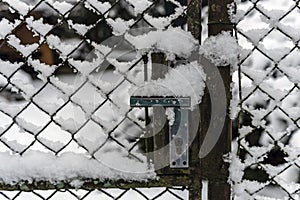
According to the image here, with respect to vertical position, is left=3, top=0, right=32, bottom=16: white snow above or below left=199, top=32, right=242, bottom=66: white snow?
above

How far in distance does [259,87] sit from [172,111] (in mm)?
294

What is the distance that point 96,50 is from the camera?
1358 mm

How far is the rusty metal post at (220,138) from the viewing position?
4.23 ft

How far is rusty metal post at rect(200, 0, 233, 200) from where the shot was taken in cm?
129

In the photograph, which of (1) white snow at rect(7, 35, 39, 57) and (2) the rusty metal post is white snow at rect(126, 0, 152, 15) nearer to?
(2) the rusty metal post

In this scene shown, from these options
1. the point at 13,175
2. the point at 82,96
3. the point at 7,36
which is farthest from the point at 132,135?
the point at 7,36

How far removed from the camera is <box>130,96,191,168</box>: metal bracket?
129 centimetres

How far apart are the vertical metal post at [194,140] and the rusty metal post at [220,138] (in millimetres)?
17

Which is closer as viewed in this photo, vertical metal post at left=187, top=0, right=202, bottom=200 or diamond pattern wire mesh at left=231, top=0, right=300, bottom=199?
vertical metal post at left=187, top=0, right=202, bottom=200

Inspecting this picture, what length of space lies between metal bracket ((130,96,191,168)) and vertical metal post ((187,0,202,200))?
0.7 inches

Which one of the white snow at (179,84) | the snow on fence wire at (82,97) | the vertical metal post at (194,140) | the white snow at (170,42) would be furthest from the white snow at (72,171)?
the white snow at (170,42)

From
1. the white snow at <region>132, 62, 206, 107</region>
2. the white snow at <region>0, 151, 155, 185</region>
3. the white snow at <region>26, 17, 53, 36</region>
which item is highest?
the white snow at <region>26, 17, 53, 36</region>

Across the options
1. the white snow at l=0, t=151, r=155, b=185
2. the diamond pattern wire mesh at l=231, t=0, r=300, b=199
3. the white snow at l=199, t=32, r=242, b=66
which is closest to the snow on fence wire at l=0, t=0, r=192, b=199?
the white snow at l=0, t=151, r=155, b=185

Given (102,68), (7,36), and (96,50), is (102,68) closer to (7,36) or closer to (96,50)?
(96,50)
